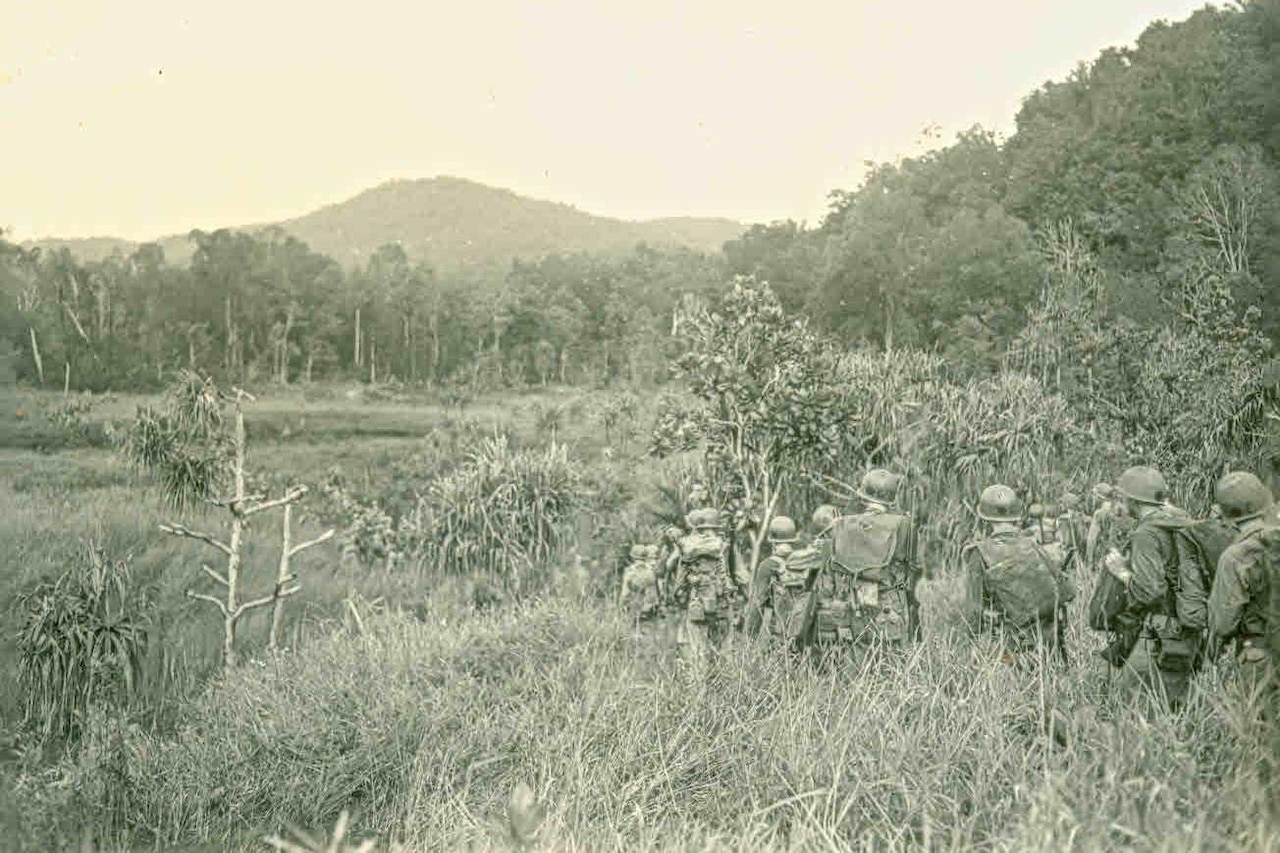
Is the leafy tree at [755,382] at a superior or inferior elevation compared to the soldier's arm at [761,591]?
superior

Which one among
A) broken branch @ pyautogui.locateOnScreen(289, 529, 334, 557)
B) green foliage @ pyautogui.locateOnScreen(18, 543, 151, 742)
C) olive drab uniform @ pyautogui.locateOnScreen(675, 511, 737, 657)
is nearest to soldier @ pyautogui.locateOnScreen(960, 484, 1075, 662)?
olive drab uniform @ pyautogui.locateOnScreen(675, 511, 737, 657)

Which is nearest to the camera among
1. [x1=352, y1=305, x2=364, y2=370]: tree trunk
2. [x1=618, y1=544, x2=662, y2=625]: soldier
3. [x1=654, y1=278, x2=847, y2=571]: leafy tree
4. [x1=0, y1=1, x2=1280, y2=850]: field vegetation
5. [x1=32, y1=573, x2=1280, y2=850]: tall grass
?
[x1=32, y1=573, x2=1280, y2=850]: tall grass

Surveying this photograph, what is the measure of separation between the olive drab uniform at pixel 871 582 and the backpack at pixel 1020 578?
1.89ft

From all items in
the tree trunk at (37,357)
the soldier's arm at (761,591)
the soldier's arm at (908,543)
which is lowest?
the soldier's arm at (761,591)

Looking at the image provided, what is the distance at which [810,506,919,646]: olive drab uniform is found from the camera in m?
6.30

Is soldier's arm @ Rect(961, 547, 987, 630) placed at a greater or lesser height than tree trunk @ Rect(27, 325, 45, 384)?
lesser

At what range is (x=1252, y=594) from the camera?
14.1 feet

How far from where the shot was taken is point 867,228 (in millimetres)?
15797

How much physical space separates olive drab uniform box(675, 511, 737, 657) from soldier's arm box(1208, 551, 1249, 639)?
2892 millimetres

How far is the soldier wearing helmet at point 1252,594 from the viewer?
426cm

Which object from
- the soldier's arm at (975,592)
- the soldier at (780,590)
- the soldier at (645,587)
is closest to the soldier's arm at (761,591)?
the soldier at (780,590)

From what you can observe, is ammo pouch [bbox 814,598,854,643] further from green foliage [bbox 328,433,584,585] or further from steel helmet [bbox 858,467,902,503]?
green foliage [bbox 328,433,584,585]

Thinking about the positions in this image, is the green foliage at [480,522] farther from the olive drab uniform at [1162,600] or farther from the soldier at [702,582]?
the olive drab uniform at [1162,600]

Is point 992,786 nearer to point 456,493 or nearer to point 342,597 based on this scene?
point 342,597
